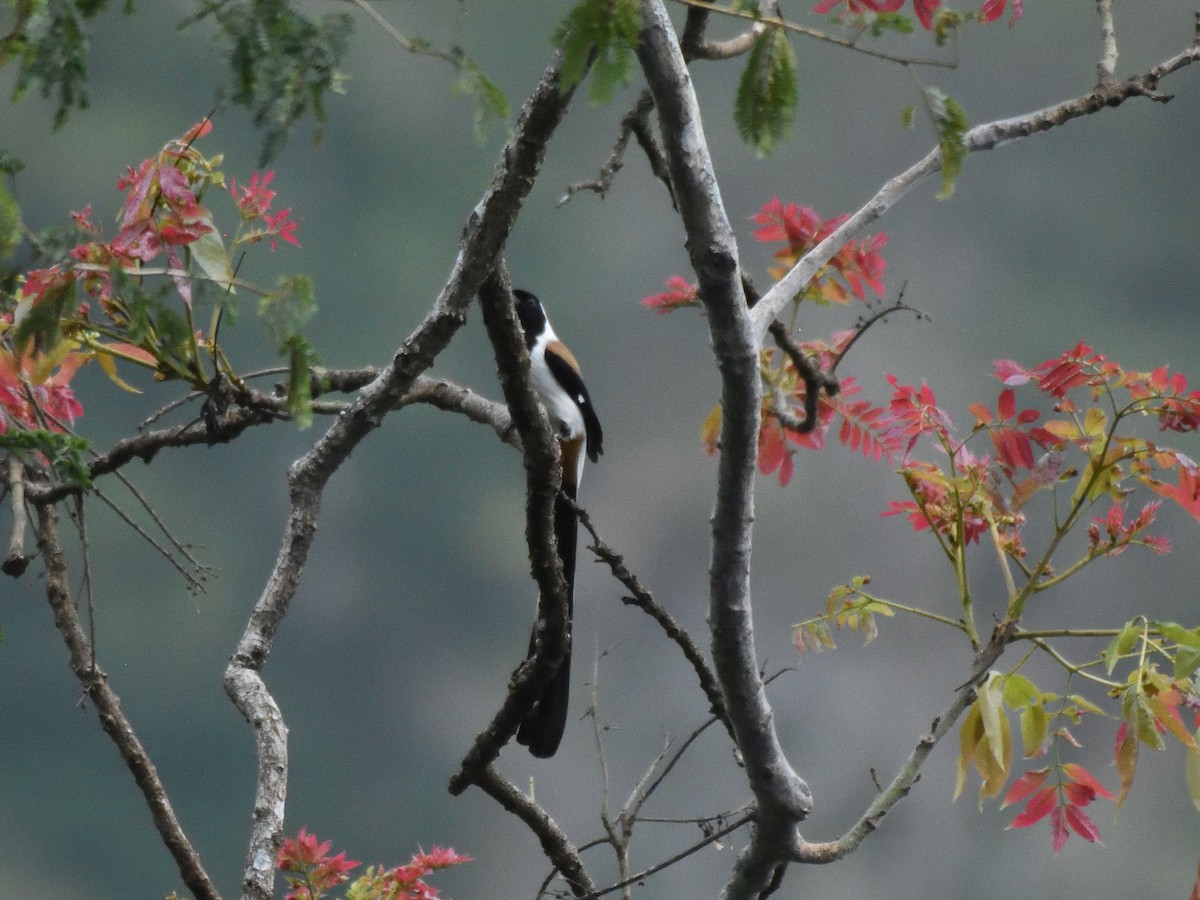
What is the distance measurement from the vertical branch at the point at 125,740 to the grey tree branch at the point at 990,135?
122 cm

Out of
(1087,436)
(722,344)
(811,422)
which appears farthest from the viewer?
(811,422)

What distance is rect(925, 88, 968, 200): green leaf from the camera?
40.8 inches

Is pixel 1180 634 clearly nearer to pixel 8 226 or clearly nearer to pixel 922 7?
pixel 922 7

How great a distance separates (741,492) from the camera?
140 cm

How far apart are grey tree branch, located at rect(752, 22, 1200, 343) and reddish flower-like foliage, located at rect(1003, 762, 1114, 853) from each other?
719 mm

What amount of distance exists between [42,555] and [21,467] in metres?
0.17

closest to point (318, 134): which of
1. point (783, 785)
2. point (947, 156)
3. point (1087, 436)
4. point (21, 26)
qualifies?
point (21, 26)

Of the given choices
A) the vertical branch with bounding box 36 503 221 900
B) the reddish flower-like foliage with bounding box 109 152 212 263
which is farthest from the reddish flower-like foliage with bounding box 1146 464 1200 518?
the vertical branch with bounding box 36 503 221 900

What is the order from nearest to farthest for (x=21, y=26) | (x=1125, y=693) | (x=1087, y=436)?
(x=21, y=26) < (x=1125, y=693) < (x=1087, y=436)

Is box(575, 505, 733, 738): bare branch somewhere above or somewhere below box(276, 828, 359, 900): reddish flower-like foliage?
above

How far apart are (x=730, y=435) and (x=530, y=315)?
114cm

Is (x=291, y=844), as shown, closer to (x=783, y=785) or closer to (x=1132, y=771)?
(x=783, y=785)

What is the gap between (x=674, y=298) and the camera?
6.59ft

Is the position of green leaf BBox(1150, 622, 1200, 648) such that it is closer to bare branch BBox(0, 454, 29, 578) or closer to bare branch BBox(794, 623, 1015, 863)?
bare branch BBox(794, 623, 1015, 863)
